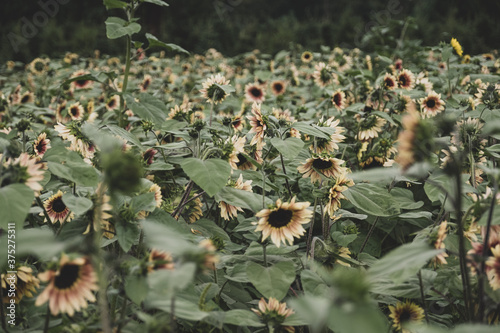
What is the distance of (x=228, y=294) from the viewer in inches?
43.7

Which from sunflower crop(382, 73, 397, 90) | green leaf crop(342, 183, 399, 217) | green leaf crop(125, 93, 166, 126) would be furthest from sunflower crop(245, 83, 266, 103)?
green leaf crop(342, 183, 399, 217)

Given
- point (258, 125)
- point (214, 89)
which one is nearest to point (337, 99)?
point (214, 89)

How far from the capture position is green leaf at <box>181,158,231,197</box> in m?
0.98

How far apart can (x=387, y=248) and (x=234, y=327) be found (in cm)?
82

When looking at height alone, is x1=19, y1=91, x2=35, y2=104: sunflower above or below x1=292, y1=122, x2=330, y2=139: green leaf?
below

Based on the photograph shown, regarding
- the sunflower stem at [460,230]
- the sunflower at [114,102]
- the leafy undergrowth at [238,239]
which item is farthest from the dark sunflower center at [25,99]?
the sunflower stem at [460,230]

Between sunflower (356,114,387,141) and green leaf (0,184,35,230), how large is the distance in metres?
1.38

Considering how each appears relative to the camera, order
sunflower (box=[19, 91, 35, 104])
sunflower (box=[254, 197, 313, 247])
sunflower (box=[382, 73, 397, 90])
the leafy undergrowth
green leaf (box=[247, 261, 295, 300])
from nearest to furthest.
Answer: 1. the leafy undergrowth
2. green leaf (box=[247, 261, 295, 300])
3. sunflower (box=[254, 197, 313, 247])
4. sunflower (box=[382, 73, 397, 90])
5. sunflower (box=[19, 91, 35, 104])

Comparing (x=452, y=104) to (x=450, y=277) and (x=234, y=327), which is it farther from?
(x=234, y=327)

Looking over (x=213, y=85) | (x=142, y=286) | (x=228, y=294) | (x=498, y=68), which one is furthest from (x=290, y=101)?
(x=142, y=286)

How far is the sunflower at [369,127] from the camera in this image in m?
1.83

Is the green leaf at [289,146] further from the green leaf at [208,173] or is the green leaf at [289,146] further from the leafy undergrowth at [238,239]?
the green leaf at [208,173]

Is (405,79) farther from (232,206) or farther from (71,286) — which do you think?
(71,286)

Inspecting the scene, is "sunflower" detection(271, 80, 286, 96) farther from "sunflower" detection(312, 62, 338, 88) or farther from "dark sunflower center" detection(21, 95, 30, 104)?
"dark sunflower center" detection(21, 95, 30, 104)
